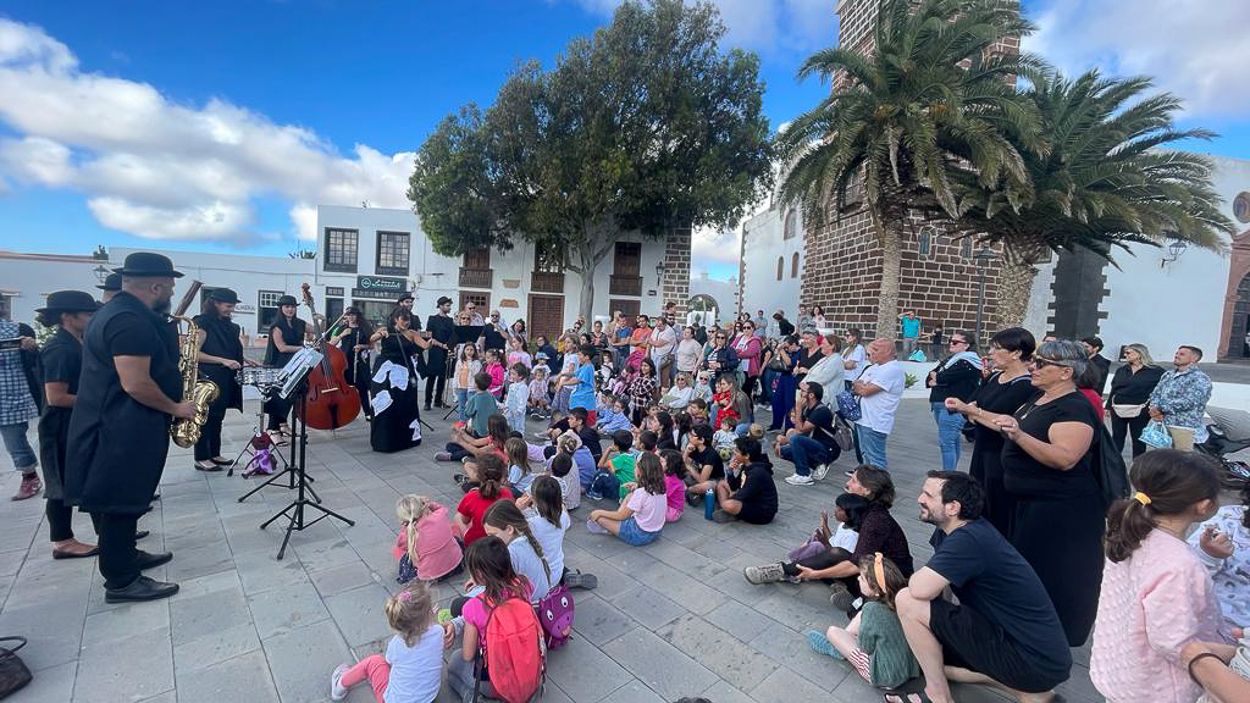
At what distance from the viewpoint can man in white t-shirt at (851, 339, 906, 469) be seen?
5.13m

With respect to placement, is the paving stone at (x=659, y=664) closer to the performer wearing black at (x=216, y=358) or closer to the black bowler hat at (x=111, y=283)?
the black bowler hat at (x=111, y=283)

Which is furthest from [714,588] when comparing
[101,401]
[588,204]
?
[588,204]

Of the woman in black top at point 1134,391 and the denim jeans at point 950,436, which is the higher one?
the woman in black top at point 1134,391

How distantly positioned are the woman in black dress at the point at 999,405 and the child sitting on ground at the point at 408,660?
3060 mm

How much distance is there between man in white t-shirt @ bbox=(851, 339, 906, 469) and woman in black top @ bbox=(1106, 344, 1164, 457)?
3.13 meters

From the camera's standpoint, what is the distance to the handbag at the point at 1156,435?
18.4 ft

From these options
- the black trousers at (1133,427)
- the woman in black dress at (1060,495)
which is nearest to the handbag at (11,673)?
the woman in black dress at (1060,495)

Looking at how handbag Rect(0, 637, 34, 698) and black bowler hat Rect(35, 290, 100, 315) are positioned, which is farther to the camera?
black bowler hat Rect(35, 290, 100, 315)

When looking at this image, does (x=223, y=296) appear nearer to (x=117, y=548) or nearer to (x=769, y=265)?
(x=117, y=548)

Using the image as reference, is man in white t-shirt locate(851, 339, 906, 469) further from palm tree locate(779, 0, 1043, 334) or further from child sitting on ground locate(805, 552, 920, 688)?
palm tree locate(779, 0, 1043, 334)

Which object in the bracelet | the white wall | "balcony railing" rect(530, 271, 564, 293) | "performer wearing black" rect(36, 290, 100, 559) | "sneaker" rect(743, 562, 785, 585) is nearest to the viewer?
the bracelet

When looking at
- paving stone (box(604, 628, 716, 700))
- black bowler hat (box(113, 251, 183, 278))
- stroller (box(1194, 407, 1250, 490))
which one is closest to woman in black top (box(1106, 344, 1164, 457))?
stroller (box(1194, 407, 1250, 490))

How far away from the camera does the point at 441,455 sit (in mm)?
6160

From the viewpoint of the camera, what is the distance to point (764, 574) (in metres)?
3.52
